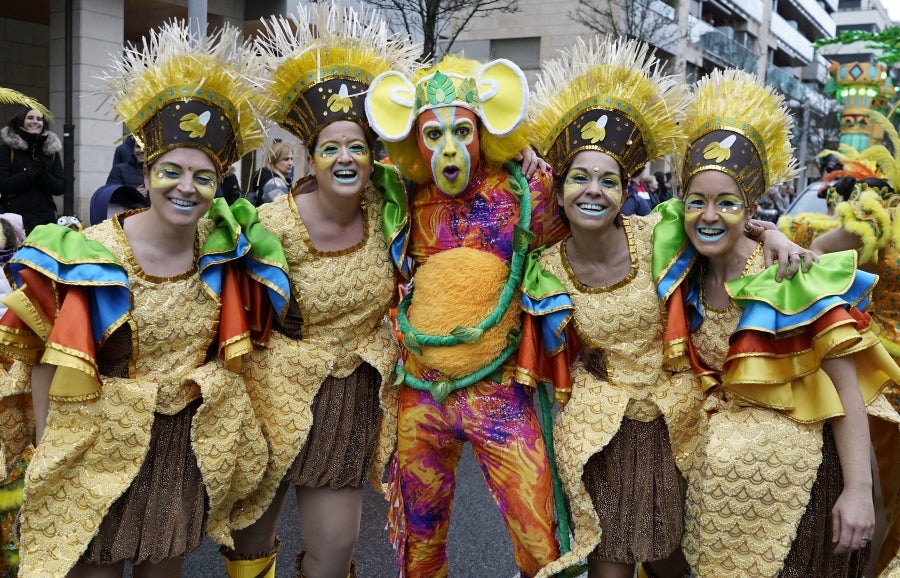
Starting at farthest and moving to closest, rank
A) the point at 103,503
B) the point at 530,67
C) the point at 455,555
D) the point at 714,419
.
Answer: the point at 530,67 → the point at 455,555 → the point at 714,419 → the point at 103,503

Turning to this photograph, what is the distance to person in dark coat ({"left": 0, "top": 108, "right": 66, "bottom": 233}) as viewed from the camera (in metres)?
5.62

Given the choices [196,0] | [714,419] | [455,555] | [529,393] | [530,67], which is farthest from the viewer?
[530,67]

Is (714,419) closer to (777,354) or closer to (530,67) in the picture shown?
(777,354)

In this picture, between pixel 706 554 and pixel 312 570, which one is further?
pixel 312 570

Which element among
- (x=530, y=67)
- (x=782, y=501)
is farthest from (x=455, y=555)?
(x=530, y=67)

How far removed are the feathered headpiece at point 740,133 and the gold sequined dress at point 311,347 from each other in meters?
1.17

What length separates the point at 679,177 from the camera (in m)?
2.68

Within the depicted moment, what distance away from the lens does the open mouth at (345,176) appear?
2.72 m

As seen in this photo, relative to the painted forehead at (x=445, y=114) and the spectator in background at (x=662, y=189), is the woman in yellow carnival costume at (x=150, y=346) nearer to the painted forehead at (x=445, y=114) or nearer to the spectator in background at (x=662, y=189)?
the painted forehead at (x=445, y=114)

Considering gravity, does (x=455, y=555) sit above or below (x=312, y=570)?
below

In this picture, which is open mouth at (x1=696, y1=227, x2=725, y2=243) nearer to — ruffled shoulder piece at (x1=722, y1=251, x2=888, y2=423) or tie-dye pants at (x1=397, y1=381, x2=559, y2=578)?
ruffled shoulder piece at (x1=722, y1=251, x2=888, y2=423)

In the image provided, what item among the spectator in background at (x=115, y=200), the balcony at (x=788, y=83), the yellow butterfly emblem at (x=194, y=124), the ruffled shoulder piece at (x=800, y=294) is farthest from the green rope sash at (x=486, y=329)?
the balcony at (x=788, y=83)

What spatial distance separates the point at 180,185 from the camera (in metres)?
2.41

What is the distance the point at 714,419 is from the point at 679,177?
831 millimetres
